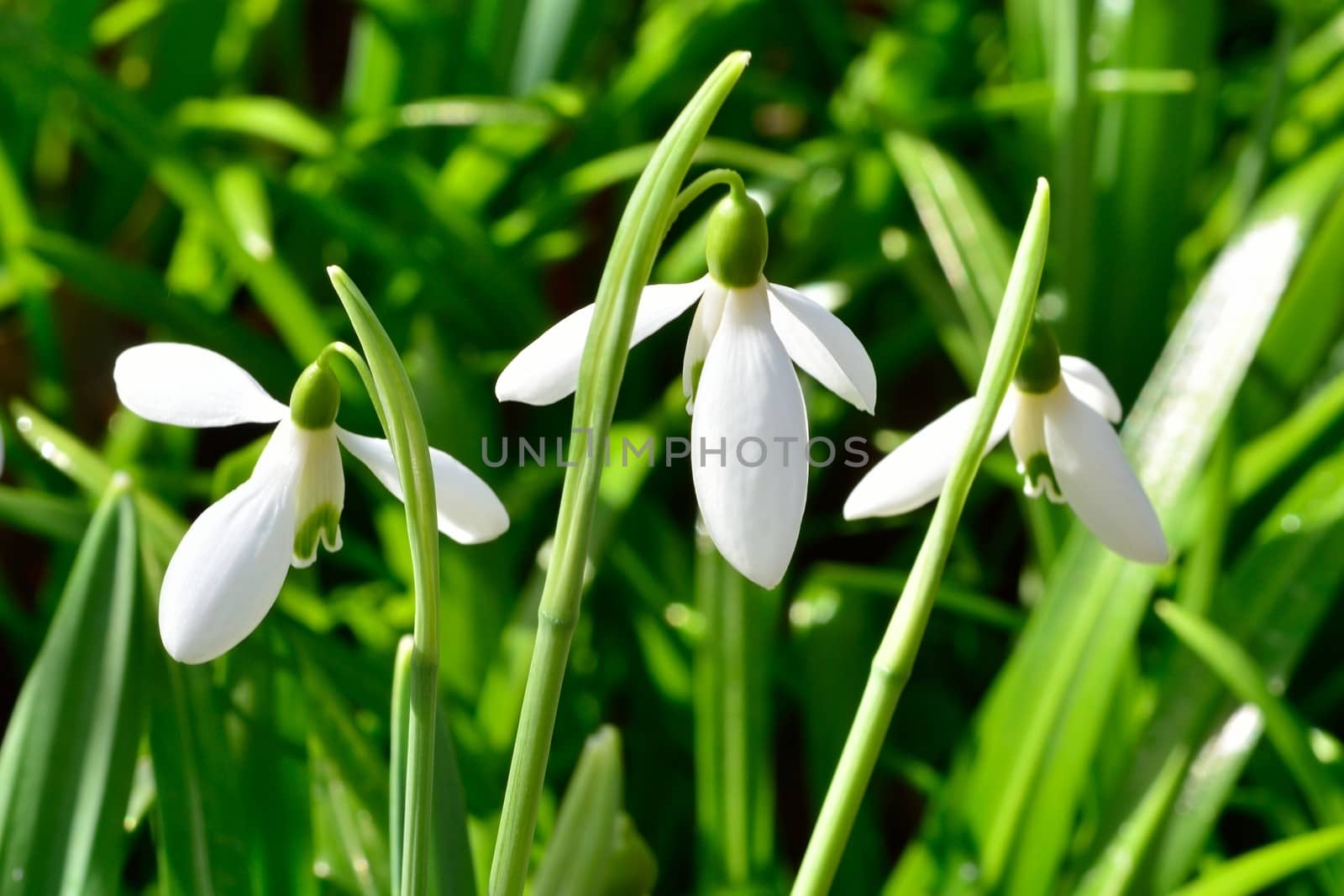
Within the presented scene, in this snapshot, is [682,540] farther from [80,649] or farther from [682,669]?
[80,649]

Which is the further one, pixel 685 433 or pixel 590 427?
pixel 685 433

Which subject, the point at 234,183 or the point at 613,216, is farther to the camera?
the point at 613,216

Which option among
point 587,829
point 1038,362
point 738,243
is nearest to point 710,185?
point 738,243

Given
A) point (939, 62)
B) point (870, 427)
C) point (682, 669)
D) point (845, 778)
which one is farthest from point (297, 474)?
point (939, 62)

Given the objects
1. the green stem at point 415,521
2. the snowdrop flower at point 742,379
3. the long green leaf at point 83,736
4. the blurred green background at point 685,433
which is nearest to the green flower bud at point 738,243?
the snowdrop flower at point 742,379

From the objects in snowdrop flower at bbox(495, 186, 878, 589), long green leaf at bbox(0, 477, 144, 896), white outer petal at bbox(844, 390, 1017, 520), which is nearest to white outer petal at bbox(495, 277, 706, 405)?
snowdrop flower at bbox(495, 186, 878, 589)

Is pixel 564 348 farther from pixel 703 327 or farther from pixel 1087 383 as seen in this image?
pixel 1087 383
